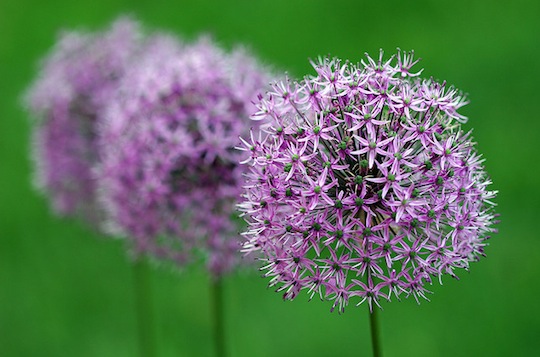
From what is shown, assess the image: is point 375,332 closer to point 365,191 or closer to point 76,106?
point 365,191

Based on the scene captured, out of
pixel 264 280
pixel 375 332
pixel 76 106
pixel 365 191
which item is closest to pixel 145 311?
pixel 76 106

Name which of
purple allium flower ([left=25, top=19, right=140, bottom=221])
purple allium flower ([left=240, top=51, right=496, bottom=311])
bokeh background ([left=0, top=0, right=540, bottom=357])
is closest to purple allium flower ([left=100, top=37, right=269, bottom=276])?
purple allium flower ([left=25, top=19, right=140, bottom=221])

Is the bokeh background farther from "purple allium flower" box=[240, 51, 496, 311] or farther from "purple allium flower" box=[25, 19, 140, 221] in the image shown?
"purple allium flower" box=[240, 51, 496, 311]

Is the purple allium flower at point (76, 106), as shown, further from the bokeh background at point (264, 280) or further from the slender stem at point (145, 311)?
the bokeh background at point (264, 280)

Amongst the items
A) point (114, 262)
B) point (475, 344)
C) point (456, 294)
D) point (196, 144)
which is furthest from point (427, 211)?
point (114, 262)

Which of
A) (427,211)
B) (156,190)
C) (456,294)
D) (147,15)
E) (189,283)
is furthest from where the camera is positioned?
(147,15)

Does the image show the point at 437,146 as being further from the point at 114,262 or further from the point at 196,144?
the point at 114,262

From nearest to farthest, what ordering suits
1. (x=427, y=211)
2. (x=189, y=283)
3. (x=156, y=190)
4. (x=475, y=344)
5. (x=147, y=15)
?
(x=427, y=211) < (x=156, y=190) < (x=475, y=344) < (x=189, y=283) < (x=147, y=15)
